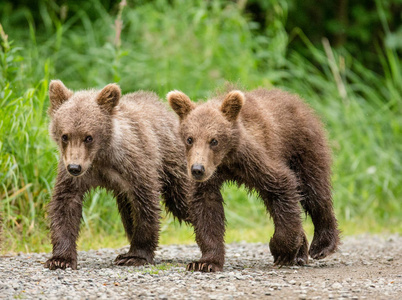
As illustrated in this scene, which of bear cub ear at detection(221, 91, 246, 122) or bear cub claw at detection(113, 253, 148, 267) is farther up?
bear cub ear at detection(221, 91, 246, 122)

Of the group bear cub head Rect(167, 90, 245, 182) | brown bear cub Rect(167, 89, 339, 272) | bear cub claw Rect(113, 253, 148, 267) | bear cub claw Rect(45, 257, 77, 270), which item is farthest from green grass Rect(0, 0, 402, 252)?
bear cub head Rect(167, 90, 245, 182)

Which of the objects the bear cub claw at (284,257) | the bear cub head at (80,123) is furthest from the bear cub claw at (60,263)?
the bear cub claw at (284,257)

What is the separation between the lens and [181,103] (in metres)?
6.46

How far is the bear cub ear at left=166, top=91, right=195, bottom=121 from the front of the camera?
644 cm

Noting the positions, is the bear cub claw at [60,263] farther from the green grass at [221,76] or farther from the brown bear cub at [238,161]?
the green grass at [221,76]

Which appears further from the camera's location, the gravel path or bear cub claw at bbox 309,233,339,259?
bear cub claw at bbox 309,233,339,259

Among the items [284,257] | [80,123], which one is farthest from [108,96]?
[284,257]

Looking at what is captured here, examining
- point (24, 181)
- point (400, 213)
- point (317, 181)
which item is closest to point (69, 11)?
point (24, 181)

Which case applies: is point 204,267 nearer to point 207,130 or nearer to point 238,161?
point 238,161

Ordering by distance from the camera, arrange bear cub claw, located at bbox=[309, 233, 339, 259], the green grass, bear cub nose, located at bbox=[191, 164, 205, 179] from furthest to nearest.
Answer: the green grass → bear cub claw, located at bbox=[309, 233, 339, 259] → bear cub nose, located at bbox=[191, 164, 205, 179]

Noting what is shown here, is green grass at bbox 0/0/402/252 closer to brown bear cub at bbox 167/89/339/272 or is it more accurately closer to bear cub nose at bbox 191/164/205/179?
brown bear cub at bbox 167/89/339/272

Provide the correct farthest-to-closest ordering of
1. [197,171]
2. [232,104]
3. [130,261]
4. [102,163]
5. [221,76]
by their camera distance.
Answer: [221,76]
[130,261]
[102,163]
[232,104]
[197,171]

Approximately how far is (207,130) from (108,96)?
108 centimetres

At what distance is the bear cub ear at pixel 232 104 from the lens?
20.6 feet
